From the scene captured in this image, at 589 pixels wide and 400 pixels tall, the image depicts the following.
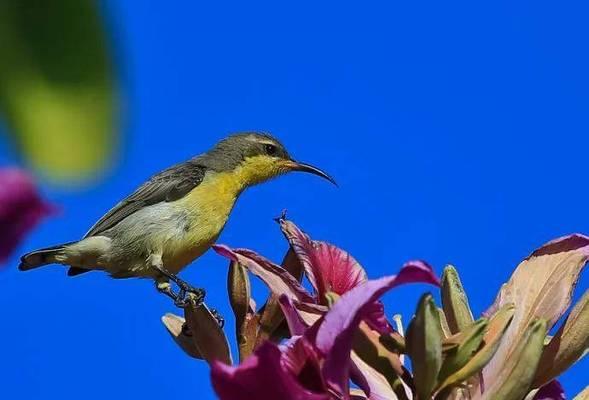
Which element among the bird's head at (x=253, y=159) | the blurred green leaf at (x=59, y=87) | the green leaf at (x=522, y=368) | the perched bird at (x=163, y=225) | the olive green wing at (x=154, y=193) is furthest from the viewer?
the bird's head at (x=253, y=159)

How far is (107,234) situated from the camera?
282 inches

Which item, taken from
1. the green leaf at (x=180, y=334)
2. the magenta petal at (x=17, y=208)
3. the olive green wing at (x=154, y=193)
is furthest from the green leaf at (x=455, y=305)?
the olive green wing at (x=154, y=193)

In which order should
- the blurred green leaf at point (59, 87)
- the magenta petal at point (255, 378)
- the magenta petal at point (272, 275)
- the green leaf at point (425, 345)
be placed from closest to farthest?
the blurred green leaf at point (59, 87) < the magenta petal at point (255, 378) < the green leaf at point (425, 345) < the magenta petal at point (272, 275)

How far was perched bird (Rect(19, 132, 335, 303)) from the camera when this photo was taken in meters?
6.83

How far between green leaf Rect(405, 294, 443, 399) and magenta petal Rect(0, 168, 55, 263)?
0.77m

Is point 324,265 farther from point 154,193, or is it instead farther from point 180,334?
point 154,193

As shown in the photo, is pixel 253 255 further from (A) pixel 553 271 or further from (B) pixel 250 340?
(A) pixel 553 271

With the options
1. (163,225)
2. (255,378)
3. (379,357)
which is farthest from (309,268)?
(163,225)

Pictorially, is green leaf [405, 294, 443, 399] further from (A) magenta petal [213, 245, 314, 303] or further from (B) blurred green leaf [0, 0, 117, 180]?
(B) blurred green leaf [0, 0, 117, 180]

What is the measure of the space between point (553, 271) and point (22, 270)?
240 inches

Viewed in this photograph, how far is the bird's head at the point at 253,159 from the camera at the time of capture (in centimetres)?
806

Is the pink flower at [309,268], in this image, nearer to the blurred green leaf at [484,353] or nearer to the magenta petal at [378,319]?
the magenta petal at [378,319]

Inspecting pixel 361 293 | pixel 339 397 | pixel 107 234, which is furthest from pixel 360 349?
pixel 107 234

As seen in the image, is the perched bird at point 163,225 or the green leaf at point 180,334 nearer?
the green leaf at point 180,334
